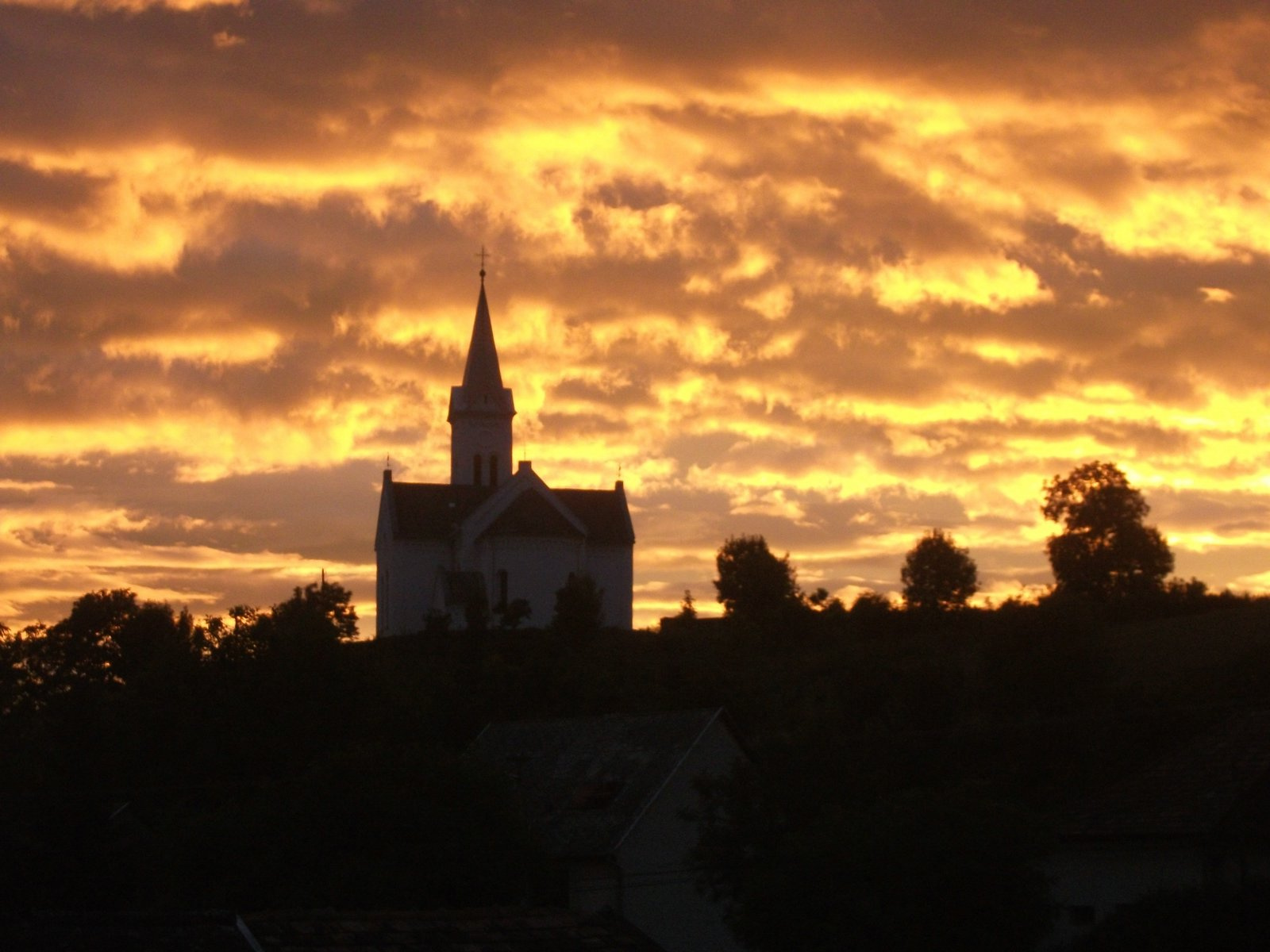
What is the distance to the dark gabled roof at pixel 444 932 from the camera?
25.2 meters

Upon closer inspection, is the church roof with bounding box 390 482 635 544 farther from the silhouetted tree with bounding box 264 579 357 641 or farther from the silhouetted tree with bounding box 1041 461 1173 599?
the silhouetted tree with bounding box 1041 461 1173 599

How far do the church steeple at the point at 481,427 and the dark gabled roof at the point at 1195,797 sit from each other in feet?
239

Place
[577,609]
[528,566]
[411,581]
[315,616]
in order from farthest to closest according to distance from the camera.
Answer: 1. [411,581]
2. [528,566]
3. [577,609]
4. [315,616]

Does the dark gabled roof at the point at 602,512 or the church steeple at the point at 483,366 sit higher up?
the church steeple at the point at 483,366

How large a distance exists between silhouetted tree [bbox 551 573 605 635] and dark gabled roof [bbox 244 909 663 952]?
57346 mm

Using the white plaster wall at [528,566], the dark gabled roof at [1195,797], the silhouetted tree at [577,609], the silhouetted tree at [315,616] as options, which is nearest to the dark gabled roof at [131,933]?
the dark gabled roof at [1195,797]

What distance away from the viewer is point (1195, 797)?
115 feet

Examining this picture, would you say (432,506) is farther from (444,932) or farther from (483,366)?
(444,932)

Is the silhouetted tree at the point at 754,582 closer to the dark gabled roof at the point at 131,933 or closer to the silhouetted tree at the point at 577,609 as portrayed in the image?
the silhouetted tree at the point at 577,609

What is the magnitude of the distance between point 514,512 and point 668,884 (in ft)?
190

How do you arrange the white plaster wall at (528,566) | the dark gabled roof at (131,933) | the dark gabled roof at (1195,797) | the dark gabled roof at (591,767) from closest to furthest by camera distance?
the dark gabled roof at (131,933) < the dark gabled roof at (1195,797) < the dark gabled roof at (591,767) < the white plaster wall at (528,566)

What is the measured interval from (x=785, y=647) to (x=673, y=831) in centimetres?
4052

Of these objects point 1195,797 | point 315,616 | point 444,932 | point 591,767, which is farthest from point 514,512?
point 444,932

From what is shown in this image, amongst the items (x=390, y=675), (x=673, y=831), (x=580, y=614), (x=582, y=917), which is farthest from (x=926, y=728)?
(x=580, y=614)
